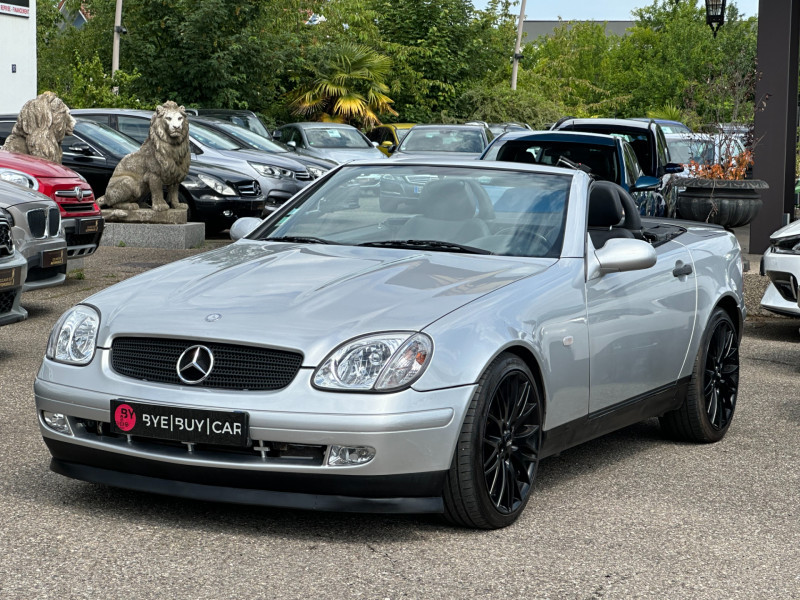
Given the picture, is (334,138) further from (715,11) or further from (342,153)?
(715,11)

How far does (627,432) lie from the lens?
7.13 meters

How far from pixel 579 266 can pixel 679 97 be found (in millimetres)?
53376

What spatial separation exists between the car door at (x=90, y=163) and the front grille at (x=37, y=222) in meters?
6.69

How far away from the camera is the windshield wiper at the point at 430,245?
5.73 meters

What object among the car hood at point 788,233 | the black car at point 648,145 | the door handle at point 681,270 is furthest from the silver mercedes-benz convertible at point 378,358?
the black car at point 648,145

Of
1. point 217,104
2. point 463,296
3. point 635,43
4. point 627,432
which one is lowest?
point 627,432

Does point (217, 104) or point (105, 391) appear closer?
point (105, 391)

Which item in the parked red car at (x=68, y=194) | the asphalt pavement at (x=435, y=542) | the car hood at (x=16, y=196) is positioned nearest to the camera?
the asphalt pavement at (x=435, y=542)

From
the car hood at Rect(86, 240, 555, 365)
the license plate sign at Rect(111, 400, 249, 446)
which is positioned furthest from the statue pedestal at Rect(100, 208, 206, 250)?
the license plate sign at Rect(111, 400, 249, 446)

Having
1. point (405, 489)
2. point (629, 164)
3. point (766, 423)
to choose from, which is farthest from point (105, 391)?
point (629, 164)

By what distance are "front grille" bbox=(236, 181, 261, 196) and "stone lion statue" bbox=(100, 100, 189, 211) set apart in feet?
3.46

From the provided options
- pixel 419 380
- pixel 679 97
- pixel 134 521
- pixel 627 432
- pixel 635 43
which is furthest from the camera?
pixel 635 43

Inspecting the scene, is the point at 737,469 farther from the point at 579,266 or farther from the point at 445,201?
the point at 445,201

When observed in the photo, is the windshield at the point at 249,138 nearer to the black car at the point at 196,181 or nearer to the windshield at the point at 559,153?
the black car at the point at 196,181
